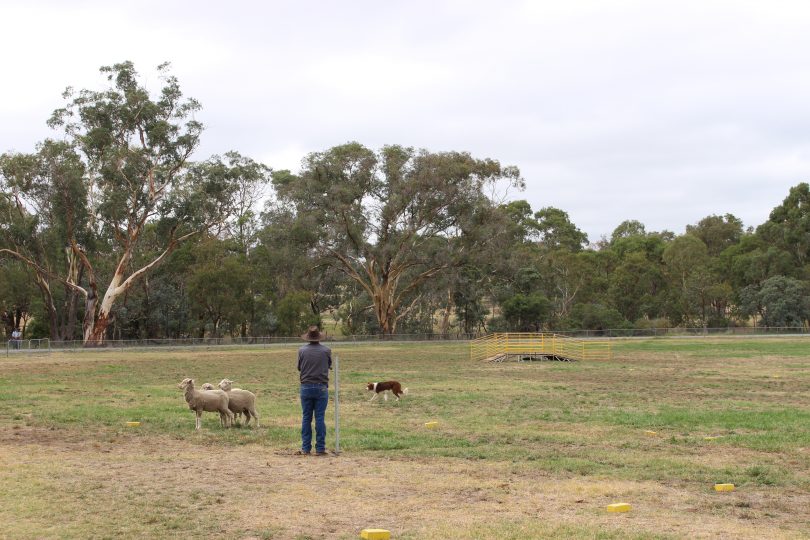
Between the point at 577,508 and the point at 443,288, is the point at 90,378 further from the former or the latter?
the point at 443,288

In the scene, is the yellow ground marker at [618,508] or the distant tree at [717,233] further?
the distant tree at [717,233]

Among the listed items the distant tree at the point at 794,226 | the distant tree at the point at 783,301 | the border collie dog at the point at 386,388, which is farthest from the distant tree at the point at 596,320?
the border collie dog at the point at 386,388

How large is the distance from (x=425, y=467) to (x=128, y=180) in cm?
6058

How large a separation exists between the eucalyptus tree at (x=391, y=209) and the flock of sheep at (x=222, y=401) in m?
57.9

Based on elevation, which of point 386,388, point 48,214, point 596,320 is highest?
point 48,214

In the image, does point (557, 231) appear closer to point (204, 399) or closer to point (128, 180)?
point (128, 180)

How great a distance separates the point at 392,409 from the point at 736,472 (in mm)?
9542

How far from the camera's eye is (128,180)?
220 feet

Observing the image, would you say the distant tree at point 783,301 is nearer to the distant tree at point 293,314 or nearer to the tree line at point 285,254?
the tree line at point 285,254

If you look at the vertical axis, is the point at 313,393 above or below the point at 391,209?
below

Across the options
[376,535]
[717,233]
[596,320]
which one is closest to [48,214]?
[596,320]

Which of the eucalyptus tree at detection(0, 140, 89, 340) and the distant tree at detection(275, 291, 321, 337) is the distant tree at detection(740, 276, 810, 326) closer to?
the distant tree at detection(275, 291, 321, 337)

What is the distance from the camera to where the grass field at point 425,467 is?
340 inches

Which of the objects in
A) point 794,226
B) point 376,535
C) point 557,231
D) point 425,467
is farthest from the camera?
point 557,231
